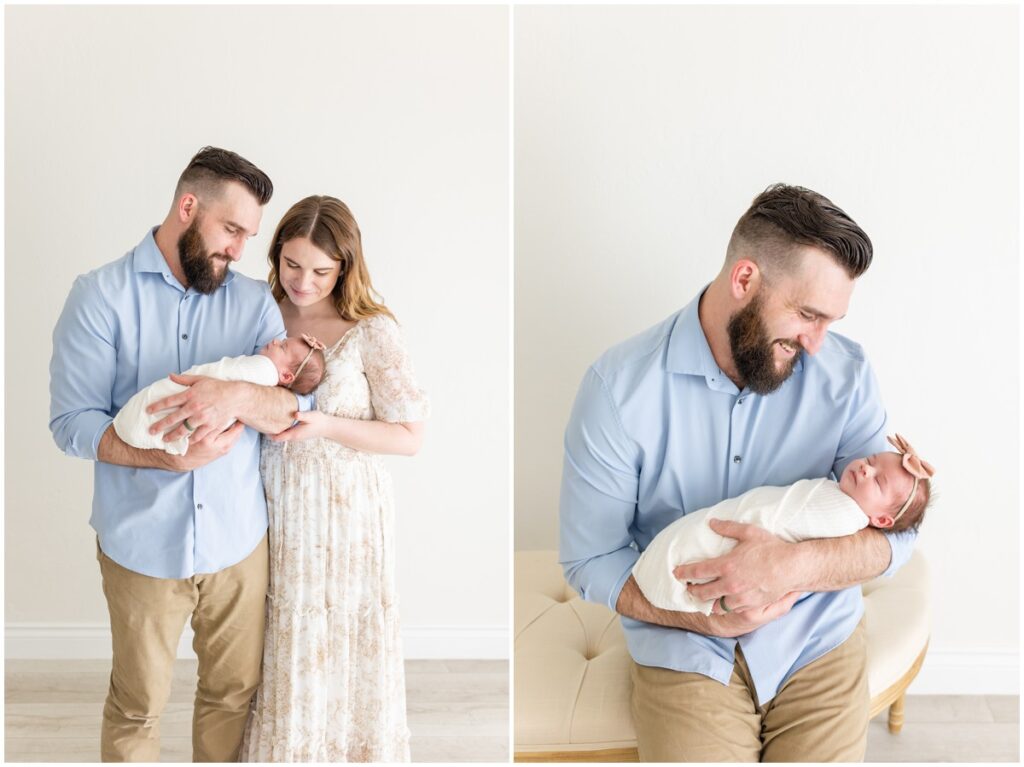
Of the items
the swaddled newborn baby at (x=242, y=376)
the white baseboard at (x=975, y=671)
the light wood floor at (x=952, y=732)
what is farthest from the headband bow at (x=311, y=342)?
the white baseboard at (x=975, y=671)

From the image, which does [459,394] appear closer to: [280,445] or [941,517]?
[280,445]

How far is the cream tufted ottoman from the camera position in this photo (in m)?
1.92

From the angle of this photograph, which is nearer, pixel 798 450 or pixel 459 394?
pixel 798 450

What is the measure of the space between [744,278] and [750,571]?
0.60 m

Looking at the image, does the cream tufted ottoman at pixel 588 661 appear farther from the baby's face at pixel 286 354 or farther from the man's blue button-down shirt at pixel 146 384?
the baby's face at pixel 286 354

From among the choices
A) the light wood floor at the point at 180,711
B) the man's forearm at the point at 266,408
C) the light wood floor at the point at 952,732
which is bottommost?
the light wood floor at the point at 180,711

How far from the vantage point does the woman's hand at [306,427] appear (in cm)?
189

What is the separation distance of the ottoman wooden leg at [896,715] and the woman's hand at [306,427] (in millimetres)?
1895

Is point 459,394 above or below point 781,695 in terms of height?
above

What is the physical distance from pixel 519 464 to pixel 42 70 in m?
1.79

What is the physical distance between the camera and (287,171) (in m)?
2.47

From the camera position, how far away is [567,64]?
226 cm

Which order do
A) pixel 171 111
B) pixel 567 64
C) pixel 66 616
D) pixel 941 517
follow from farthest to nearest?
pixel 66 616 → pixel 941 517 → pixel 171 111 → pixel 567 64

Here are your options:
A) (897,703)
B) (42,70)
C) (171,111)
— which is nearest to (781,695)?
(897,703)
